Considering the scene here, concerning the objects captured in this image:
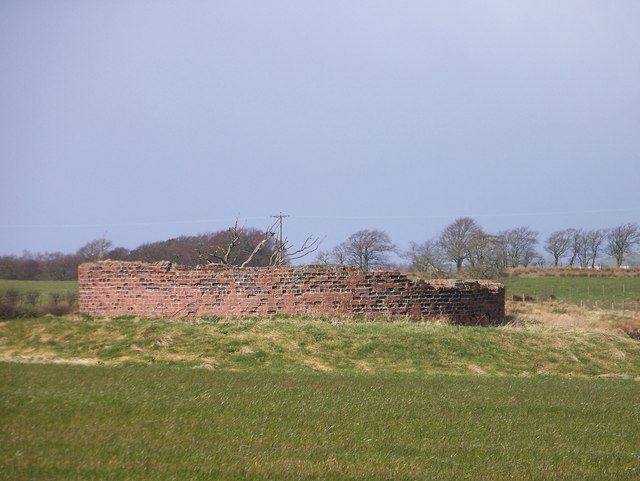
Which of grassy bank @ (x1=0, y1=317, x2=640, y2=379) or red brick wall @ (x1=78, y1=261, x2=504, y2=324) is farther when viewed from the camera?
red brick wall @ (x1=78, y1=261, x2=504, y2=324)

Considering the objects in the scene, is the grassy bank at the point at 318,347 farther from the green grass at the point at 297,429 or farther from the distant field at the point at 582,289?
the distant field at the point at 582,289

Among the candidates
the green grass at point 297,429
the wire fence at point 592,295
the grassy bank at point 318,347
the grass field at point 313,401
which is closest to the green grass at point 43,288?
the grassy bank at point 318,347

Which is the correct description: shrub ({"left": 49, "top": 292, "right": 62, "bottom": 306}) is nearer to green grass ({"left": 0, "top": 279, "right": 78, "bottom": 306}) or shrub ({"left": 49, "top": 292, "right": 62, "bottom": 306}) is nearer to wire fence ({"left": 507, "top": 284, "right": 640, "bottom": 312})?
green grass ({"left": 0, "top": 279, "right": 78, "bottom": 306})

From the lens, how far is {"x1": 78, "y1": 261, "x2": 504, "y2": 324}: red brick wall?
20.4 meters

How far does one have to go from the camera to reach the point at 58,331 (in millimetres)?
19453

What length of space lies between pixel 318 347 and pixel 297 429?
8670 mm

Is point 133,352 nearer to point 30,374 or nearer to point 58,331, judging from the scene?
point 58,331

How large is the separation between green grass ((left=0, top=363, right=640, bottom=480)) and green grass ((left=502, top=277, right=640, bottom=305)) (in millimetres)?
33700

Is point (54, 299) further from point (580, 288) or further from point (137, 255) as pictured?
point (580, 288)

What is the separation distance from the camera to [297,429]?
9133 millimetres

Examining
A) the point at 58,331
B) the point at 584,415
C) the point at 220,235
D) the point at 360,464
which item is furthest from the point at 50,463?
the point at 220,235

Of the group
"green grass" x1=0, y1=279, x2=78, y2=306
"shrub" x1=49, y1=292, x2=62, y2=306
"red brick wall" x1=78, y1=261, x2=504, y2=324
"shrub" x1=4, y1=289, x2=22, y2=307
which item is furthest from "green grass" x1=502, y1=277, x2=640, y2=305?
"shrub" x1=4, y1=289, x2=22, y2=307

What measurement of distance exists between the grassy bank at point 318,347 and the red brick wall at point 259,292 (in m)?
0.67

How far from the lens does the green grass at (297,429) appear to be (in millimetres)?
7355
